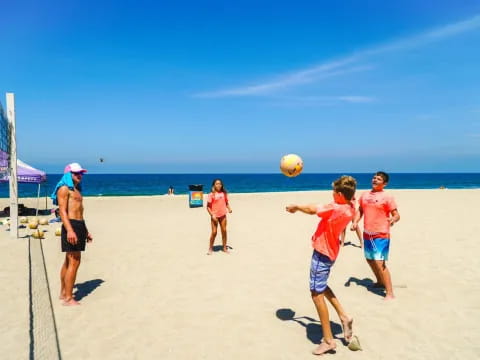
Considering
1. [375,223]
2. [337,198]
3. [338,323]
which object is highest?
[337,198]

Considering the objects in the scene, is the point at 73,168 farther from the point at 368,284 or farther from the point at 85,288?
the point at 368,284

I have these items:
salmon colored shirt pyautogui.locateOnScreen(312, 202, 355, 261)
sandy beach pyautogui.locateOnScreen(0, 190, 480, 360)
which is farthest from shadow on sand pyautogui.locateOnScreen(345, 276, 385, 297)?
salmon colored shirt pyautogui.locateOnScreen(312, 202, 355, 261)

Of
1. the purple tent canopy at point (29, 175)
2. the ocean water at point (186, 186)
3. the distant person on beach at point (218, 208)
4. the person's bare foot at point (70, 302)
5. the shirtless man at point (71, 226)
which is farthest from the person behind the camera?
the ocean water at point (186, 186)

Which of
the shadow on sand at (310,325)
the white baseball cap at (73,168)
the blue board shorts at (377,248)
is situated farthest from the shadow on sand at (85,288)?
the blue board shorts at (377,248)

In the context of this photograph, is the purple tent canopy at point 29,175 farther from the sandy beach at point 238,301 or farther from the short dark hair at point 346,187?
the short dark hair at point 346,187

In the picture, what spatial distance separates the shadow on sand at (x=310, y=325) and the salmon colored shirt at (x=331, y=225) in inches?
45.1

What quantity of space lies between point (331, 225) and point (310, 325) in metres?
1.63

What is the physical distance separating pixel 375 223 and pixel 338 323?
164 cm

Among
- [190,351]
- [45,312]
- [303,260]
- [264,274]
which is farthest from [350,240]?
[45,312]

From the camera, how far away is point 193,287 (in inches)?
229

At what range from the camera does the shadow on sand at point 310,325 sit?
412cm

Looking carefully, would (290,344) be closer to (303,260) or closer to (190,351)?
(190,351)

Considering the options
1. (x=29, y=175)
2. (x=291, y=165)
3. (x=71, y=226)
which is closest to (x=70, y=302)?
(x=71, y=226)

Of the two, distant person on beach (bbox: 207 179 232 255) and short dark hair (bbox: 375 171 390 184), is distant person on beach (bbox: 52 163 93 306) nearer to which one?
distant person on beach (bbox: 207 179 232 255)
